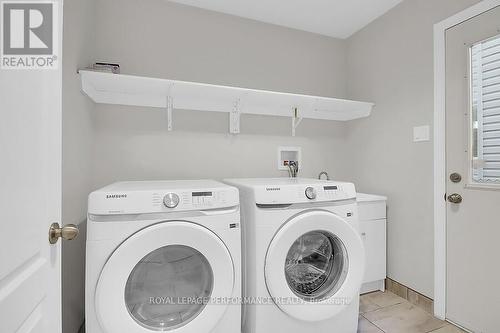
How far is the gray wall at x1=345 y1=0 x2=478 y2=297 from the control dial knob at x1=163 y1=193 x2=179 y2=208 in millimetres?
1683

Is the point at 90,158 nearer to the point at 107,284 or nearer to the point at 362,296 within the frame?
the point at 107,284

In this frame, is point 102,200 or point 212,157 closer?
point 102,200

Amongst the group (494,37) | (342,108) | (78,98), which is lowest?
(78,98)

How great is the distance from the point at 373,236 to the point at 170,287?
1.55 meters

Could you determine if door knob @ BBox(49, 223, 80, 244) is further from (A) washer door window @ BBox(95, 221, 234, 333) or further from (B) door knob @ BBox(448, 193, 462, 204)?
(B) door knob @ BBox(448, 193, 462, 204)

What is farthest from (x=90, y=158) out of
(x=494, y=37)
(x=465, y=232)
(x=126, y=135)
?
(x=494, y=37)

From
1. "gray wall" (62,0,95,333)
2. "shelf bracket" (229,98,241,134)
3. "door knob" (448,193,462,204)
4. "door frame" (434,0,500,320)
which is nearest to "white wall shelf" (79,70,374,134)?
"shelf bracket" (229,98,241,134)

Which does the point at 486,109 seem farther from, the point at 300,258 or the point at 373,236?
the point at 300,258

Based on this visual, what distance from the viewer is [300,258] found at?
1.45 metres

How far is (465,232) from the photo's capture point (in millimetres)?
1545

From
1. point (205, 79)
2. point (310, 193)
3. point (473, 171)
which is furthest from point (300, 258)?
point (205, 79)

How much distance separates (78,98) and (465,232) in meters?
2.42

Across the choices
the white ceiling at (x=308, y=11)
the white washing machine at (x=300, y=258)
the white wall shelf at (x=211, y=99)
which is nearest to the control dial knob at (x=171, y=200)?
the white washing machine at (x=300, y=258)

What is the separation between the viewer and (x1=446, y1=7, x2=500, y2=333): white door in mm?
1415
